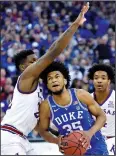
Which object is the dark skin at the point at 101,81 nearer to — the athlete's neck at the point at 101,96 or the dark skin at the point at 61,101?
the athlete's neck at the point at 101,96

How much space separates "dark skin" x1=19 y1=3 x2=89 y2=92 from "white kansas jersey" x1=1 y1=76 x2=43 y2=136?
9 centimetres

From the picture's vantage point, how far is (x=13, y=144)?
5656 millimetres

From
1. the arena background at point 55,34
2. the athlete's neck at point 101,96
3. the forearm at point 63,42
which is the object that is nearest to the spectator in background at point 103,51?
the arena background at point 55,34

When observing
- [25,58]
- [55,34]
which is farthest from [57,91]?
[55,34]

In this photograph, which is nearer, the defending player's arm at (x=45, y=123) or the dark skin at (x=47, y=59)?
the dark skin at (x=47, y=59)

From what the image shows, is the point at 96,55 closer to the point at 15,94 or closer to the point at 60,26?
the point at 60,26

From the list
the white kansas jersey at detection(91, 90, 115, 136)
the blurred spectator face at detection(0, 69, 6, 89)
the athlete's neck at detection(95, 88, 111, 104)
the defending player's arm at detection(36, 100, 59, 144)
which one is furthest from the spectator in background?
the defending player's arm at detection(36, 100, 59, 144)

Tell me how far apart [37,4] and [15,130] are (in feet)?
41.9

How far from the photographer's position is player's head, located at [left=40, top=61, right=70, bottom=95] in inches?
221

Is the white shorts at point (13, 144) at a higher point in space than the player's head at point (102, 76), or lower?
lower

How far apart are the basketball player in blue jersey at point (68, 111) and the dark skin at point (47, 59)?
0.80 feet

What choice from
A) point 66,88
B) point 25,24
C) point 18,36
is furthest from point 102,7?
point 66,88

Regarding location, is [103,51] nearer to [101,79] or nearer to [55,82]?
[101,79]

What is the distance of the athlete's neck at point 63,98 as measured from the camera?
570 cm
